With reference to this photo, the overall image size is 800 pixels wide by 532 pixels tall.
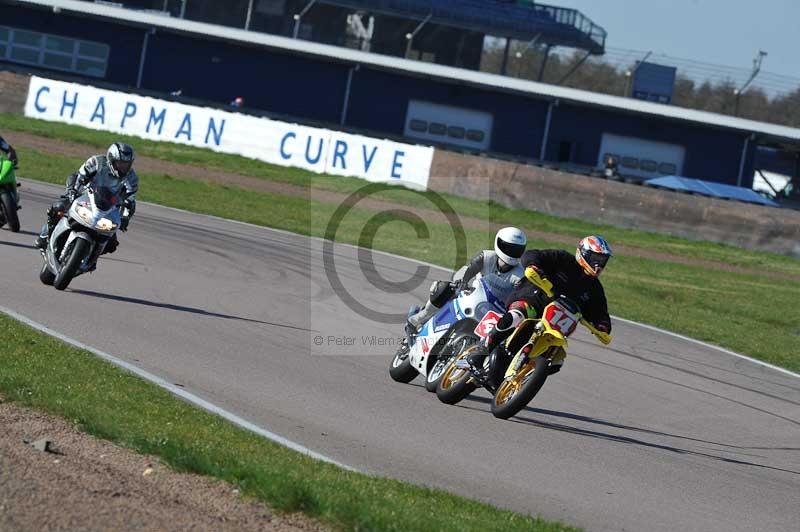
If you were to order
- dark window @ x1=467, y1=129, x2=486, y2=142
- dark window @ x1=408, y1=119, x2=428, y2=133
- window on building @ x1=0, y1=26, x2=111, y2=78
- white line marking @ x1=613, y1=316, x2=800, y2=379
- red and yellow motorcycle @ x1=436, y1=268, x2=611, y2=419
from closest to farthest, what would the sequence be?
1. red and yellow motorcycle @ x1=436, y1=268, x2=611, y2=419
2. white line marking @ x1=613, y1=316, x2=800, y2=379
3. dark window @ x1=467, y1=129, x2=486, y2=142
4. dark window @ x1=408, y1=119, x2=428, y2=133
5. window on building @ x1=0, y1=26, x2=111, y2=78

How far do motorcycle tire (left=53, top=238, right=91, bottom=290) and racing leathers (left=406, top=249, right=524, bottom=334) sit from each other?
4126 mm

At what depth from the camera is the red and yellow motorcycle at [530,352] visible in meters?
9.34

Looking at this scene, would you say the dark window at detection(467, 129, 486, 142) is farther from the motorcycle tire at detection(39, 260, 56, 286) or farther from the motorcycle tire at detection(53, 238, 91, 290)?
the motorcycle tire at detection(53, 238, 91, 290)

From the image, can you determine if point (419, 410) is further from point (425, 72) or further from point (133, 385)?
point (425, 72)

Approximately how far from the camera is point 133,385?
870cm

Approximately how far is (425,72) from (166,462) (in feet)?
138

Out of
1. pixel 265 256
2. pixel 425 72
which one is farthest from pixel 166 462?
pixel 425 72

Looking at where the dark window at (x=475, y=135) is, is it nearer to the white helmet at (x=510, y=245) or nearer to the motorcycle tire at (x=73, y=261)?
the motorcycle tire at (x=73, y=261)

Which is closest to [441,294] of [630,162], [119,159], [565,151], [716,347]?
[119,159]

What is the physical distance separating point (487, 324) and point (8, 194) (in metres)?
9.26

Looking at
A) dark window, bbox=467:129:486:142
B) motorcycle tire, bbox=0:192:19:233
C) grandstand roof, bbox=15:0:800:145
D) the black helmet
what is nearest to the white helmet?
the black helmet

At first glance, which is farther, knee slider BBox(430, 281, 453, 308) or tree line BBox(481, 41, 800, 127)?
tree line BBox(481, 41, 800, 127)

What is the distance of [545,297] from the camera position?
9.67 meters

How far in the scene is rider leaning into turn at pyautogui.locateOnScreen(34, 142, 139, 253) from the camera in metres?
12.8
